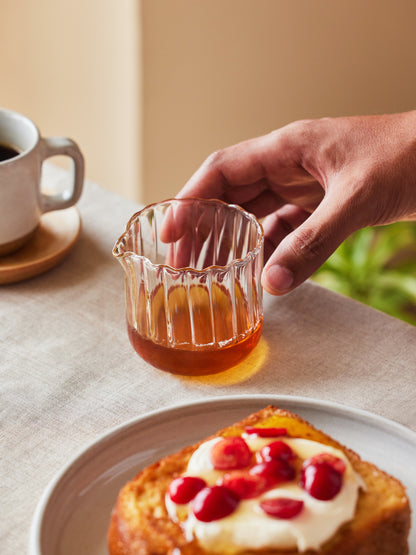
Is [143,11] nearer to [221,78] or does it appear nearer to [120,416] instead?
[221,78]

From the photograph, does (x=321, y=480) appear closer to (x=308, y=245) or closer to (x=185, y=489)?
(x=185, y=489)

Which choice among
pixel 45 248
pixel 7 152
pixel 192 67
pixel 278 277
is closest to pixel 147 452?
pixel 278 277

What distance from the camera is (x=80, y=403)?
82 centimetres

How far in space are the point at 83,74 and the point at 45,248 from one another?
1310 millimetres

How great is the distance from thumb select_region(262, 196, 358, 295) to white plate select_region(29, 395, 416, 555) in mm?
148

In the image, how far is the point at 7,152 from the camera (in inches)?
42.0

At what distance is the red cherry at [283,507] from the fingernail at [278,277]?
12.3 inches

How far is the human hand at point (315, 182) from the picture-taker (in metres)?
0.84

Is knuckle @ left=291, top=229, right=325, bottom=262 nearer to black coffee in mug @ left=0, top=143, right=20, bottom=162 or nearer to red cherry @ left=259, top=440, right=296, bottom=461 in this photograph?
red cherry @ left=259, top=440, right=296, bottom=461

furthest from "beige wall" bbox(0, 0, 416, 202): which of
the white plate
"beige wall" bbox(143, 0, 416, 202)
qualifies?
the white plate

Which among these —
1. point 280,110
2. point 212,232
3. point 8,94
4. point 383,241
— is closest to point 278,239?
point 212,232

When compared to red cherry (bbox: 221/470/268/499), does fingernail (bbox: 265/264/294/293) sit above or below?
above

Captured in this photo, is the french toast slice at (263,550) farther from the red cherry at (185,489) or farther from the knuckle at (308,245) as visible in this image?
the knuckle at (308,245)

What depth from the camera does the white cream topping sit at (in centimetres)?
55
